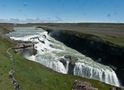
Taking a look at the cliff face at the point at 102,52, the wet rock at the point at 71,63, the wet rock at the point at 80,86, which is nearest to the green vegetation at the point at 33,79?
the wet rock at the point at 80,86

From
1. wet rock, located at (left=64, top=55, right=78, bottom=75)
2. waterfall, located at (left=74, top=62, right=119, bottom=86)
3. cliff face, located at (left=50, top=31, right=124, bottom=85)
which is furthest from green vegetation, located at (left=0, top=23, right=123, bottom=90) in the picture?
cliff face, located at (left=50, top=31, right=124, bottom=85)

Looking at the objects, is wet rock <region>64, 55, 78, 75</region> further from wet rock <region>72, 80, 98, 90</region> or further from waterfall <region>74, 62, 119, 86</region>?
wet rock <region>72, 80, 98, 90</region>

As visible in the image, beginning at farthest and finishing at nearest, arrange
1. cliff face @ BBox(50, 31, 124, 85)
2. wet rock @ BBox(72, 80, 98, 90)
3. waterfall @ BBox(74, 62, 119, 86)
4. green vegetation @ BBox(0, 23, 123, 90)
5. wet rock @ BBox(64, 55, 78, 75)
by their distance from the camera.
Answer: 1. cliff face @ BBox(50, 31, 124, 85)
2. wet rock @ BBox(64, 55, 78, 75)
3. waterfall @ BBox(74, 62, 119, 86)
4. wet rock @ BBox(72, 80, 98, 90)
5. green vegetation @ BBox(0, 23, 123, 90)

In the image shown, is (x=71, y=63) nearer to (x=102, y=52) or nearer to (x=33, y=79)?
(x=102, y=52)

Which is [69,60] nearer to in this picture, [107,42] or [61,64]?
[61,64]

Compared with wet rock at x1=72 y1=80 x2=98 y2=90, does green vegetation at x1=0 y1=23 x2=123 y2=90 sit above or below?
above

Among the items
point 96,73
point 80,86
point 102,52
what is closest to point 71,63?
point 96,73

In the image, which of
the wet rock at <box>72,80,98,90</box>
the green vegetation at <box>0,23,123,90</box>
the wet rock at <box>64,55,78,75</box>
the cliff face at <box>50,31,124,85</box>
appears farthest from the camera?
the cliff face at <box>50,31,124,85</box>

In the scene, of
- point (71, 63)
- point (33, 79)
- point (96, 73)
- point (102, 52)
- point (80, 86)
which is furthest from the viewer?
point (102, 52)

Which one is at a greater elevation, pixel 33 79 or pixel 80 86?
pixel 33 79

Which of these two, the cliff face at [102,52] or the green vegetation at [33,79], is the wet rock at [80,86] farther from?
the cliff face at [102,52]
